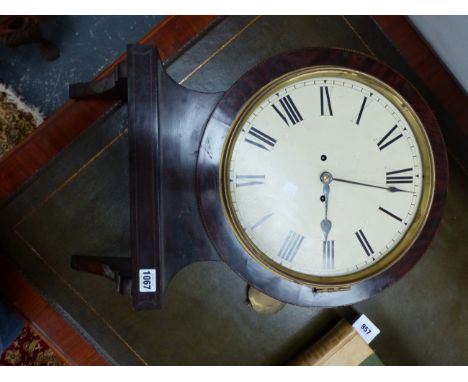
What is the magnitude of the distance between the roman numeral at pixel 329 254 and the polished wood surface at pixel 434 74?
64 cm

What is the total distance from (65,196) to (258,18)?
65cm

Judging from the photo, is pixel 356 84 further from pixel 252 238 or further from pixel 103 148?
pixel 103 148

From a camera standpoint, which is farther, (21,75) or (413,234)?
(21,75)

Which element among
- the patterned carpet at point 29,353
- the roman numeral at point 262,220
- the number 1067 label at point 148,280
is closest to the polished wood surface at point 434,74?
the roman numeral at point 262,220

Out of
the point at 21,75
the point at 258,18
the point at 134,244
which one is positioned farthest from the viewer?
the point at 21,75

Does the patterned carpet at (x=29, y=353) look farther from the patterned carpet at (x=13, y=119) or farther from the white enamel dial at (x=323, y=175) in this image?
the white enamel dial at (x=323, y=175)

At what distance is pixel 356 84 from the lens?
83 centimetres

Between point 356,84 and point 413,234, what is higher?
point 356,84

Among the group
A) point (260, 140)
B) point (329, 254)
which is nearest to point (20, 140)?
point (260, 140)

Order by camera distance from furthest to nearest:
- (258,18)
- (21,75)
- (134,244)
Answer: (21,75), (258,18), (134,244)

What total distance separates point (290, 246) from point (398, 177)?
0.21 meters

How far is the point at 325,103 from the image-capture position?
0.83 metres

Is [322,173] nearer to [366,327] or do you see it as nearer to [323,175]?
[323,175]

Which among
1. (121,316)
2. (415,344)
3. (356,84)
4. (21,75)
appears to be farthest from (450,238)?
(21,75)
